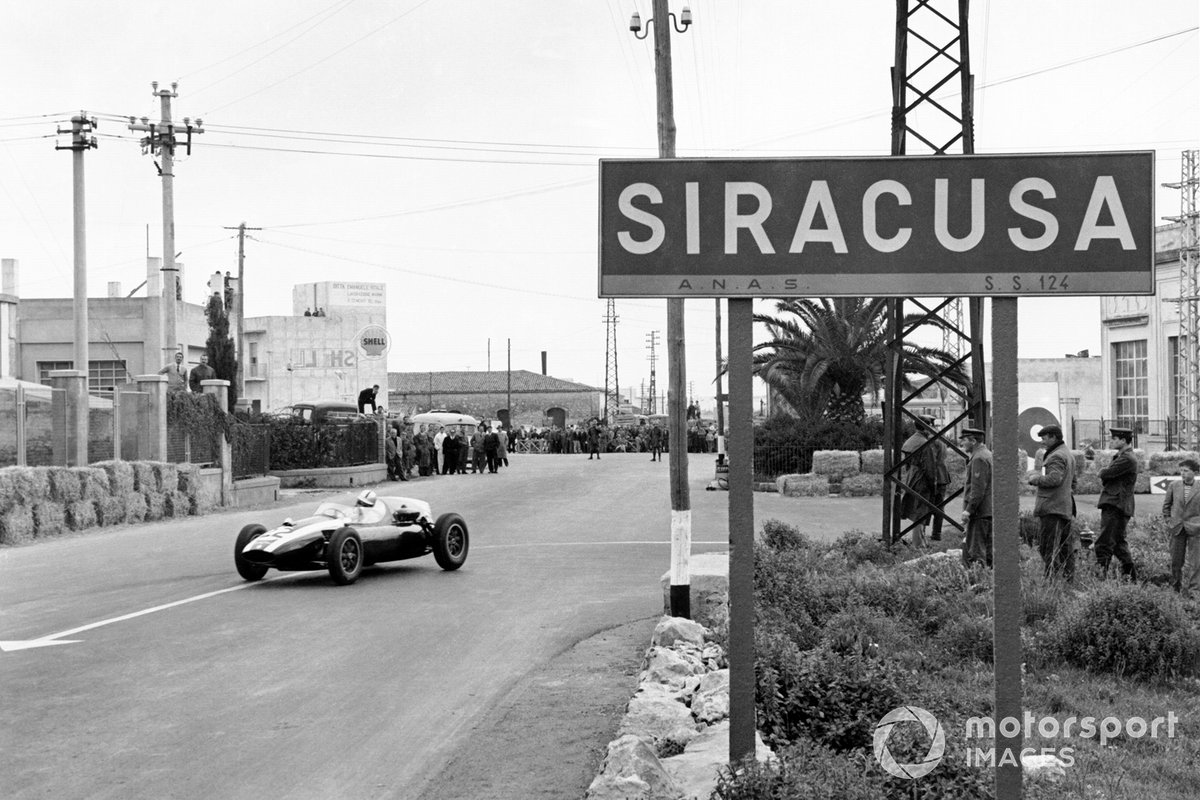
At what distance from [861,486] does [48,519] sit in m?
18.0

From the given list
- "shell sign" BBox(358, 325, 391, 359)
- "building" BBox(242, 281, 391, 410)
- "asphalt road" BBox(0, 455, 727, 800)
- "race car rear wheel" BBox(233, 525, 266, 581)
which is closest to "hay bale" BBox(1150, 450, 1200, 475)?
"asphalt road" BBox(0, 455, 727, 800)

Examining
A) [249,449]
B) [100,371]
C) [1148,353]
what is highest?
[100,371]

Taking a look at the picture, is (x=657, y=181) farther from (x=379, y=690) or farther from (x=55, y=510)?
(x=55, y=510)

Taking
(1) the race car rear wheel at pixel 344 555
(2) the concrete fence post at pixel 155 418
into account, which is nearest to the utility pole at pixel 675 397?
(1) the race car rear wheel at pixel 344 555

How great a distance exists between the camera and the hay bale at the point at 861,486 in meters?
29.6

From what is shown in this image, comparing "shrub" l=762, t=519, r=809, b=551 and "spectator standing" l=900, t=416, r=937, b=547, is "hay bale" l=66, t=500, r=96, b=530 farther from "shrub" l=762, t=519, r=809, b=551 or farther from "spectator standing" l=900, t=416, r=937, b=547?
"spectator standing" l=900, t=416, r=937, b=547

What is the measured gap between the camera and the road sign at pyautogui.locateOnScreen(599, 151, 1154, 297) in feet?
15.8

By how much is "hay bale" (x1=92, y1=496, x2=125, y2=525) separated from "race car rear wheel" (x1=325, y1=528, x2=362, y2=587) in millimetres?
10596

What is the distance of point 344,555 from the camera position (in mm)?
14117

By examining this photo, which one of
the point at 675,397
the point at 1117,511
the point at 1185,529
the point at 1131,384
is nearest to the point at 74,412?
the point at 675,397

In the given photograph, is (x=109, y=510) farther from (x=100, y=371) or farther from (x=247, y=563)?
(x=100, y=371)

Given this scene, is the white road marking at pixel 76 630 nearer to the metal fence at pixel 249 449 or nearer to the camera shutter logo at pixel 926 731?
the camera shutter logo at pixel 926 731

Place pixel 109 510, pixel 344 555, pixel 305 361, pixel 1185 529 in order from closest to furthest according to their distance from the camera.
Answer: pixel 1185 529, pixel 344 555, pixel 109 510, pixel 305 361

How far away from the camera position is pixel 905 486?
15719 millimetres
